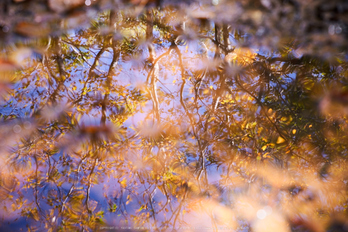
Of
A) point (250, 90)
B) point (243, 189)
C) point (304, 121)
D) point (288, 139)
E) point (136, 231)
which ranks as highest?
point (250, 90)

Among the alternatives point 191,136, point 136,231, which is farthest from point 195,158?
point 136,231

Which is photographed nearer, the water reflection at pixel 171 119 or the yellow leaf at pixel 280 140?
the water reflection at pixel 171 119

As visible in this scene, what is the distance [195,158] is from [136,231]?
67cm

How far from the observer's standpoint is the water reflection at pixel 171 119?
47.6 inches

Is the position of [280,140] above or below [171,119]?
below

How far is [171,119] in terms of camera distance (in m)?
1.35

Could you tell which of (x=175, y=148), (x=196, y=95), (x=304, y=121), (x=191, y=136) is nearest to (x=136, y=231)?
(x=175, y=148)

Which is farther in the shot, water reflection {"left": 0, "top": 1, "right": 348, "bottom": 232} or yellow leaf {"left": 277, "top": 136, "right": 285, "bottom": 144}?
yellow leaf {"left": 277, "top": 136, "right": 285, "bottom": 144}

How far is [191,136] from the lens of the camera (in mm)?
1333

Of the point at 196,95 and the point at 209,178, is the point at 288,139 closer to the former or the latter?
the point at 209,178

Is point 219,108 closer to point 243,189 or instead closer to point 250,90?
point 250,90

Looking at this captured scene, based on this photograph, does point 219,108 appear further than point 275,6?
Yes

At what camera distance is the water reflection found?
1209mm

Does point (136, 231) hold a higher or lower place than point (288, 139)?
lower
